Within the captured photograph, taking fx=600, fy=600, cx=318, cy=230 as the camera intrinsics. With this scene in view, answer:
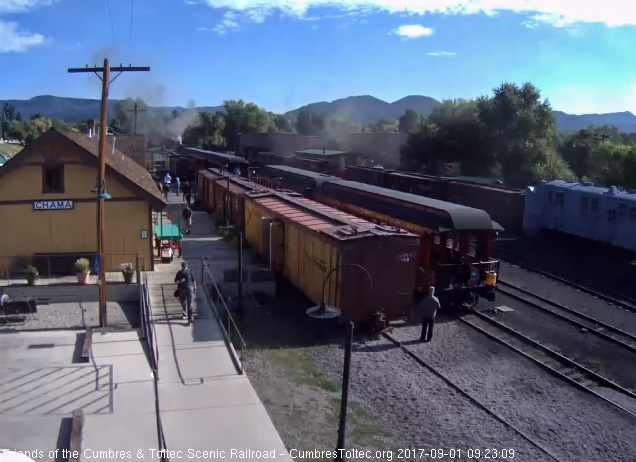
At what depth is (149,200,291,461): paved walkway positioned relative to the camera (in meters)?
9.02

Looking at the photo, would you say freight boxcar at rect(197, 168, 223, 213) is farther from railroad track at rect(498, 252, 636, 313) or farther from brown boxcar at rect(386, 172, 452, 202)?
railroad track at rect(498, 252, 636, 313)

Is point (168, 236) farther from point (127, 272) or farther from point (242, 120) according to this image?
point (242, 120)

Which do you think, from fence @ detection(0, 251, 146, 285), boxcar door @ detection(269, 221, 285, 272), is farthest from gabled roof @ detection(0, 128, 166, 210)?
boxcar door @ detection(269, 221, 285, 272)

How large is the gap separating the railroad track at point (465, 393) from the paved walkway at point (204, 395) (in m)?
3.76

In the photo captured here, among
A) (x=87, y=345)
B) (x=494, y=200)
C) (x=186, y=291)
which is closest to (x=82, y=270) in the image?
(x=186, y=291)

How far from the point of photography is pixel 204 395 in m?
10.7

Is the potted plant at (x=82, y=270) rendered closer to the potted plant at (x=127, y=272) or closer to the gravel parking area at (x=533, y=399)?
the potted plant at (x=127, y=272)

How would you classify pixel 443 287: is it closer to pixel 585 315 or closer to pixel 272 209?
pixel 585 315

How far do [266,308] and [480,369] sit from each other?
651 cm

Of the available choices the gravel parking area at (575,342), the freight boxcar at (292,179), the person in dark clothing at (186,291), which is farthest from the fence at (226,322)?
the freight boxcar at (292,179)

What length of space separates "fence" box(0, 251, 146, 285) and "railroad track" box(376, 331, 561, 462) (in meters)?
8.10

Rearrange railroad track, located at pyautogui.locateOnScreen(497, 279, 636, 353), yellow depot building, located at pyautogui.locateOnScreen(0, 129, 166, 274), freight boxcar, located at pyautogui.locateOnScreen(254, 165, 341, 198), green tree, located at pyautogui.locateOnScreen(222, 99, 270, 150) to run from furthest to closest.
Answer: green tree, located at pyautogui.locateOnScreen(222, 99, 270, 150), freight boxcar, located at pyautogui.locateOnScreen(254, 165, 341, 198), yellow depot building, located at pyautogui.locateOnScreen(0, 129, 166, 274), railroad track, located at pyautogui.locateOnScreen(497, 279, 636, 353)

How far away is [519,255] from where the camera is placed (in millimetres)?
26344

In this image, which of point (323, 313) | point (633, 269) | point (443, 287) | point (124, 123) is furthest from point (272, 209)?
point (124, 123)
